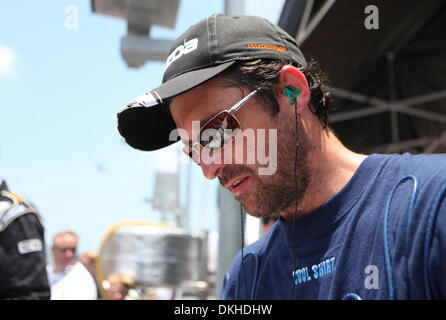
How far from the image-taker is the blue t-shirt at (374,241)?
2.93 ft

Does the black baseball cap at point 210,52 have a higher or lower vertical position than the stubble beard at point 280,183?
higher

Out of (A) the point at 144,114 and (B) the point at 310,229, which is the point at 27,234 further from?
(B) the point at 310,229

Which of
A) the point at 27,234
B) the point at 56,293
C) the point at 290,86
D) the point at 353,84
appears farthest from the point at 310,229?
the point at 353,84

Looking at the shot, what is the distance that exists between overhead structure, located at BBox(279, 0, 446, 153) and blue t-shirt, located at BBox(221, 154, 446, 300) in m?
2.23

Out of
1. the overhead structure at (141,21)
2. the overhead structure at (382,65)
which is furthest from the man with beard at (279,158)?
the overhead structure at (382,65)

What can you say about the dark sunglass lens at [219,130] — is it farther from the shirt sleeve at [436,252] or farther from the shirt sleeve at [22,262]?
the shirt sleeve at [22,262]

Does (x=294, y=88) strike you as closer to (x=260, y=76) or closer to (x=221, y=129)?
(x=260, y=76)

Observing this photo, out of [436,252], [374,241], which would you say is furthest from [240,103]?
[436,252]

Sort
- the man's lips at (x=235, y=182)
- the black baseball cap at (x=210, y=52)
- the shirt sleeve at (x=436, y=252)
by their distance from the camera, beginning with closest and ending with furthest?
the shirt sleeve at (x=436, y=252) → the black baseball cap at (x=210, y=52) → the man's lips at (x=235, y=182)

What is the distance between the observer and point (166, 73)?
136cm

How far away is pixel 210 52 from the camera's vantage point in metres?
1.26

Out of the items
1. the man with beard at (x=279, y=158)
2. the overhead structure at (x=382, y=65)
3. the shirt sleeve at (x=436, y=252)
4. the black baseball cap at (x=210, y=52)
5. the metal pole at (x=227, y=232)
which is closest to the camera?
the shirt sleeve at (x=436, y=252)
